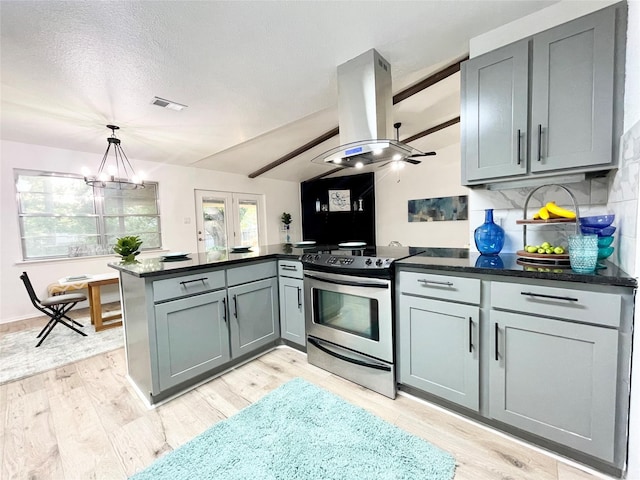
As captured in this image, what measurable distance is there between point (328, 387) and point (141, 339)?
1360 mm

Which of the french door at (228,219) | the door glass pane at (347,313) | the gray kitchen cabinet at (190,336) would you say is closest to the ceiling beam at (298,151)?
the french door at (228,219)

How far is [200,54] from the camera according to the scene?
2.06m

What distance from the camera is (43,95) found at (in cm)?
249

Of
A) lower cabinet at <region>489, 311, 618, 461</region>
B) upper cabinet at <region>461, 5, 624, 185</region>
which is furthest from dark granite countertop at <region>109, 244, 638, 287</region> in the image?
upper cabinet at <region>461, 5, 624, 185</region>

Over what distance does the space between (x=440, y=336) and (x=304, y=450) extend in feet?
3.23

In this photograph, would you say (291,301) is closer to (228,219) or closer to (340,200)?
(228,219)

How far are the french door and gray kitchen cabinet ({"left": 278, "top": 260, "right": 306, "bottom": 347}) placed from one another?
3.18 metres

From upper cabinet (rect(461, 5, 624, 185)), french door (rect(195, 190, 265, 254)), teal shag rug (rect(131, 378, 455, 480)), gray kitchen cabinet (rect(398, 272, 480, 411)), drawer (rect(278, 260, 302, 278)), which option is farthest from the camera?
french door (rect(195, 190, 265, 254))

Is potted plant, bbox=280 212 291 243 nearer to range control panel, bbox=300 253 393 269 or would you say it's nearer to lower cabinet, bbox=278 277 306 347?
lower cabinet, bbox=278 277 306 347

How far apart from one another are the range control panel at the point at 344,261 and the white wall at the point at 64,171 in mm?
3907

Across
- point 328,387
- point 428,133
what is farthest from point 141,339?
point 428,133

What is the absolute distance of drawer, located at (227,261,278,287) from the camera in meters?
2.13

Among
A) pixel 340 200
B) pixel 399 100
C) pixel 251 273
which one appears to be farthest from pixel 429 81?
pixel 340 200

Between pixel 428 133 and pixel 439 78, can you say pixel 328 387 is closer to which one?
pixel 439 78
